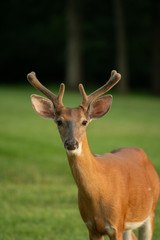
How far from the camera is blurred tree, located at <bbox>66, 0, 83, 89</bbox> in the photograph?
35.6 meters

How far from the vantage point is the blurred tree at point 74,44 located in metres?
35.6

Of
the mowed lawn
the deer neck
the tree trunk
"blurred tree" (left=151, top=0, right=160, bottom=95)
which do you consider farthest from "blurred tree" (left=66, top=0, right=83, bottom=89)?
the deer neck

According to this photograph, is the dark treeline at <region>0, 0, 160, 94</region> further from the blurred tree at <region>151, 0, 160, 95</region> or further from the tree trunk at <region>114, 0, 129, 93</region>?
the tree trunk at <region>114, 0, 129, 93</region>

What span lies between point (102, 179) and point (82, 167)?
0.23 metres

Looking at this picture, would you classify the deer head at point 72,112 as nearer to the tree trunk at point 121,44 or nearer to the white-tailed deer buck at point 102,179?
the white-tailed deer buck at point 102,179

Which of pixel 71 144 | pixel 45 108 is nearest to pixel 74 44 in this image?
pixel 45 108

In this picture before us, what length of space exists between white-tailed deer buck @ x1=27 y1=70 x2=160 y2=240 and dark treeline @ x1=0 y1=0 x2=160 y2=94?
31.2 meters

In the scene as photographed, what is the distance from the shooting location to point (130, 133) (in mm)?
16547

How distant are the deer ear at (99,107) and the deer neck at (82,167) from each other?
381 mm

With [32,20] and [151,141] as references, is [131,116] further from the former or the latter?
[32,20]

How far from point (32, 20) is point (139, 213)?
4229 centimetres

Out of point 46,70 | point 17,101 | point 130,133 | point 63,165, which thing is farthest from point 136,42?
point 63,165

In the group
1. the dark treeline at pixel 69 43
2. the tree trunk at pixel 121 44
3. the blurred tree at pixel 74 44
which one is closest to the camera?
the tree trunk at pixel 121 44

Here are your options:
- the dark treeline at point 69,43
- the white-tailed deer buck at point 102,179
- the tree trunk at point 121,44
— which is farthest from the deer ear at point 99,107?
the dark treeline at point 69,43
